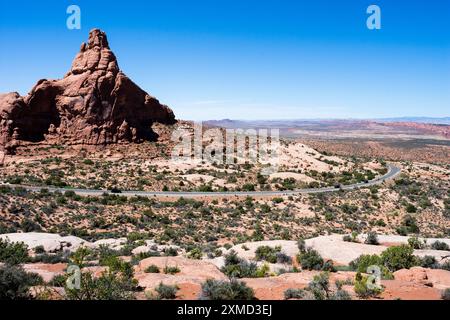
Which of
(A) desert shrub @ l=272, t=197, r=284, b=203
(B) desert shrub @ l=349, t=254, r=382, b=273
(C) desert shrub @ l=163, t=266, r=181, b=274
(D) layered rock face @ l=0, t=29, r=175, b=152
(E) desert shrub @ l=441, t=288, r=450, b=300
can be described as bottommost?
(A) desert shrub @ l=272, t=197, r=284, b=203

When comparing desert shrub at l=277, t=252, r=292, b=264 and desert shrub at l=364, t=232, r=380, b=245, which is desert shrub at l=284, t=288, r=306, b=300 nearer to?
desert shrub at l=277, t=252, r=292, b=264

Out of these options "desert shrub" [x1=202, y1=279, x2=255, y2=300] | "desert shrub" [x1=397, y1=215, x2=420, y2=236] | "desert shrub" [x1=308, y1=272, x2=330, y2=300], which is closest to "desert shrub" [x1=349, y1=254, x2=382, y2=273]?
"desert shrub" [x1=308, y1=272, x2=330, y2=300]

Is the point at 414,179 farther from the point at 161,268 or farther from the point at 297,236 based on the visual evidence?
the point at 161,268

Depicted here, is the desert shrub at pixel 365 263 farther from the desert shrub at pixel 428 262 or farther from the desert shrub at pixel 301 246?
the desert shrub at pixel 301 246

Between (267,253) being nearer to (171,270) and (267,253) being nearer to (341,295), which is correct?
(171,270)

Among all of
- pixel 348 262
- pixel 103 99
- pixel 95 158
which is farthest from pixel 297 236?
pixel 103 99
